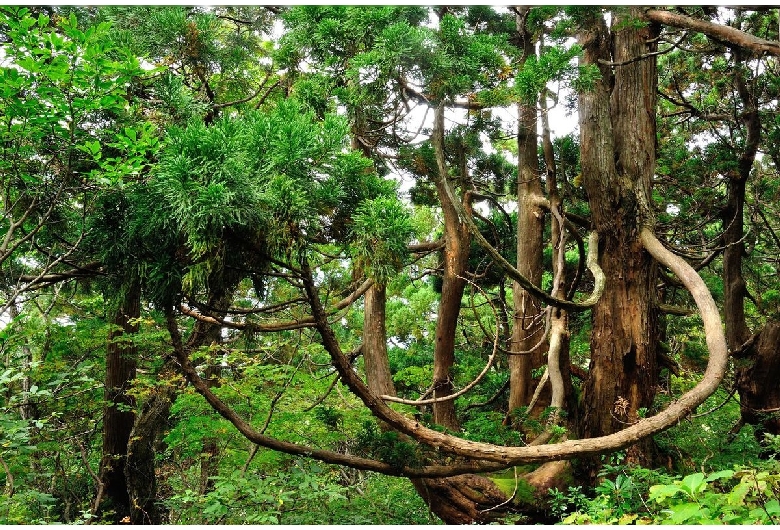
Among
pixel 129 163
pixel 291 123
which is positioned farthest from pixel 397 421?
pixel 129 163

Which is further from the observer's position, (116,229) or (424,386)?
(424,386)

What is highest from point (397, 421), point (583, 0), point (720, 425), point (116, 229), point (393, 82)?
point (583, 0)

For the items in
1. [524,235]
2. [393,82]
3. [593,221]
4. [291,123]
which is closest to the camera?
[291,123]

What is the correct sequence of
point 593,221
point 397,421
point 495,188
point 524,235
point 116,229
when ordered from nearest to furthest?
point 116,229 → point 397,421 → point 593,221 → point 524,235 → point 495,188

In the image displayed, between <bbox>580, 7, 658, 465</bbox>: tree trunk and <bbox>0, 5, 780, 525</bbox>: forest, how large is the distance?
0.05 feet

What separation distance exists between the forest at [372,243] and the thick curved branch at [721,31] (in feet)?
0.07

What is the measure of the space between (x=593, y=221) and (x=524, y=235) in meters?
1.52

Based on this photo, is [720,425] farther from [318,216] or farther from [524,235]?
[318,216]

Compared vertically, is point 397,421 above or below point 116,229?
below

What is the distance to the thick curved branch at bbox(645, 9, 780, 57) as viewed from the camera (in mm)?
2764

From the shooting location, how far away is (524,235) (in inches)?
212

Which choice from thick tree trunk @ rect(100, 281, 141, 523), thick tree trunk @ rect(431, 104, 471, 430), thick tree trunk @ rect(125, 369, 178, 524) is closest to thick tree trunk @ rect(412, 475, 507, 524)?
thick tree trunk @ rect(431, 104, 471, 430)

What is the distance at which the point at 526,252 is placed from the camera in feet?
17.5

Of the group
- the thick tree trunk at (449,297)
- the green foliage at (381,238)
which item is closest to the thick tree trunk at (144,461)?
the thick tree trunk at (449,297)
